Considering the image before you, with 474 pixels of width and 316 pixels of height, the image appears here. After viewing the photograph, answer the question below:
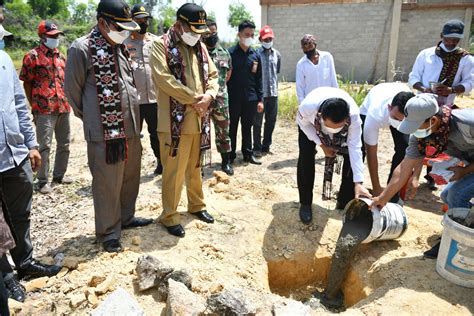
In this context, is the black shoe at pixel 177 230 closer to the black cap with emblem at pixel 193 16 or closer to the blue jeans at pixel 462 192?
the black cap with emblem at pixel 193 16

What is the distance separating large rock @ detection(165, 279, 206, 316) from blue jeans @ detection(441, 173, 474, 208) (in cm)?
212

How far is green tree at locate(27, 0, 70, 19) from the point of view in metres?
31.7

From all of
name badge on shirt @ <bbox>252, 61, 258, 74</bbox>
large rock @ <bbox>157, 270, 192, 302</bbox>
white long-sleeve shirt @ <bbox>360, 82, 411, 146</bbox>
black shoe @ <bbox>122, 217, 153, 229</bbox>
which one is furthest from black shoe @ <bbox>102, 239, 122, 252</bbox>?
name badge on shirt @ <bbox>252, 61, 258, 74</bbox>

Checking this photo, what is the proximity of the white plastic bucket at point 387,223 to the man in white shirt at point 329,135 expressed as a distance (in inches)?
7.3

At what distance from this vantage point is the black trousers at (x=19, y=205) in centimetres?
Result: 250

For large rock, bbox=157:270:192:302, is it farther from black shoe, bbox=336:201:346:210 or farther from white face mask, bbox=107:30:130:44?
black shoe, bbox=336:201:346:210

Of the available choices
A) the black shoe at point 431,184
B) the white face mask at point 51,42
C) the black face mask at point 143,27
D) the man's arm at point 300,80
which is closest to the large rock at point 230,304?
the black face mask at point 143,27

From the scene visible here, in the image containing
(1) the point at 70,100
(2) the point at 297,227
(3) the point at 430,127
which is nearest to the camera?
(3) the point at 430,127

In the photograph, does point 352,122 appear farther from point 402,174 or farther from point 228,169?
point 228,169

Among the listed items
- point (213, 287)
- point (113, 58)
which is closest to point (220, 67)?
point (113, 58)

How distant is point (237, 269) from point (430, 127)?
1822mm

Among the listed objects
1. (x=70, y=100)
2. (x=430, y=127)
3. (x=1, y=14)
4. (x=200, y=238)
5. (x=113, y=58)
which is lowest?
(x=200, y=238)

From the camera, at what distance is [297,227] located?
3.74 m

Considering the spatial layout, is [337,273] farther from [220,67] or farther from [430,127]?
[220,67]
